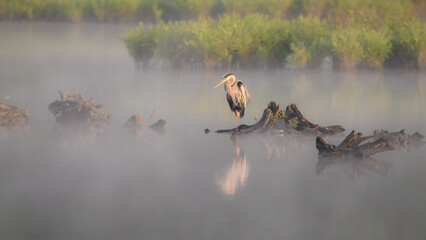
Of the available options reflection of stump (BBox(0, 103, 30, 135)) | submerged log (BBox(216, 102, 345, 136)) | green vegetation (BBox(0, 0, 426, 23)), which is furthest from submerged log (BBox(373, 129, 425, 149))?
green vegetation (BBox(0, 0, 426, 23))

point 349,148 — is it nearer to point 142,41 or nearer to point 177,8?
point 142,41

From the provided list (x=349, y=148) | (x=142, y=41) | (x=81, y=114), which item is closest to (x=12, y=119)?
(x=81, y=114)

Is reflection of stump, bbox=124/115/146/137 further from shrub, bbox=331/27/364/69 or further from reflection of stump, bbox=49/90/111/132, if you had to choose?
shrub, bbox=331/27/364/69

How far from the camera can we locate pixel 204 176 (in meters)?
8.52

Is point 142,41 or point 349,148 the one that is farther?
point 142,41

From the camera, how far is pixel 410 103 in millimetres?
15055

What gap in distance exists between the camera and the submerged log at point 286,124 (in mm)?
11391

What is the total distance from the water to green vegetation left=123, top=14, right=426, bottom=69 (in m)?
3.46

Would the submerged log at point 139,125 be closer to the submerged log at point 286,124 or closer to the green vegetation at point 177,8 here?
the submerged log at point 286,124

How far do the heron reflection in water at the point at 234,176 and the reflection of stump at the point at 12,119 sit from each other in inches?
160

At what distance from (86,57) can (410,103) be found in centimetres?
1385

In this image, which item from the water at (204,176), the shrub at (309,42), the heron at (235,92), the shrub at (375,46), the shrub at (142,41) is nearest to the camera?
the water at (204,176)

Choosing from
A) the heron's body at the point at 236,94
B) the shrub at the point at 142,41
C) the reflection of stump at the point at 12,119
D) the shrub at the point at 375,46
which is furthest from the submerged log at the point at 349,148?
the shrub at the point at 142,41

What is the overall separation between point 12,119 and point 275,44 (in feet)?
33.5
